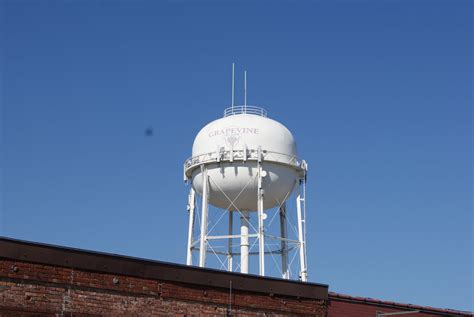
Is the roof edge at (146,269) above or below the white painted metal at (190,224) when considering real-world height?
below

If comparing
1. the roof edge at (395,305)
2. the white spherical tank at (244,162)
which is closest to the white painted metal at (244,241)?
the white spherical tank at (244,162)

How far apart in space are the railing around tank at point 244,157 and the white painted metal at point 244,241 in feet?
9.12

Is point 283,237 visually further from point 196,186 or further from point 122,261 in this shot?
point 122,261

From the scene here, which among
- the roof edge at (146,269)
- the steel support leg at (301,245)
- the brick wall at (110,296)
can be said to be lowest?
the brick wall at (110,296)

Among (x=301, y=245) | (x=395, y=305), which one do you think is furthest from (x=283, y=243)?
(x=395, y=305)

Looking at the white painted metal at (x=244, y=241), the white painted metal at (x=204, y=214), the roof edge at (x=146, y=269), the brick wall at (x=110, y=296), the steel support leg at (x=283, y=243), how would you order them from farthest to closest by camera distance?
the steel support leg at (x=283, y=243) < the white painted metal at (x=244, y=241) < the white painted metal at (x=204, y=214) < the roof edge at (x=146, y=269) < the brick wall at (x=110, y=296)

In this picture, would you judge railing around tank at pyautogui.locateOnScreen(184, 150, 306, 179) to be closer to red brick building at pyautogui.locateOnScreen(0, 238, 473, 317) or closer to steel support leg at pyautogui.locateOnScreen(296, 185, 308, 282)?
steel support leg at pyautogui.locateOnScreen(296, 185, 308, 282)

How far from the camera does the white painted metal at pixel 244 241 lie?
3438 cm

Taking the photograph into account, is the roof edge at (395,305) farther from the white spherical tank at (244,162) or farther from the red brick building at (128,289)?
the white spherical tank at (244,162)

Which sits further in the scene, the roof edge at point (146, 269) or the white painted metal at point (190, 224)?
the white painted metal at point (190, 224)

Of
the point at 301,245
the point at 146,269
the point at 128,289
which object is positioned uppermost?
the point at 301,245

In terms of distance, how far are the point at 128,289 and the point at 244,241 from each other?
550 inches

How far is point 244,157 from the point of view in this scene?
33.6 meters

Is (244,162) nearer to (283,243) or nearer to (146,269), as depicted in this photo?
(283,243)
